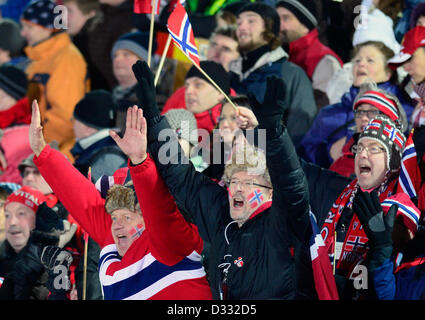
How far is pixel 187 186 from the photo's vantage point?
618cm

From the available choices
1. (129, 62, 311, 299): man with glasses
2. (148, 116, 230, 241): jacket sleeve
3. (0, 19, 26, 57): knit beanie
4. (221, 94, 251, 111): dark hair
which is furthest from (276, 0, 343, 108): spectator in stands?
(0, 19, 26, 57): knit beanie

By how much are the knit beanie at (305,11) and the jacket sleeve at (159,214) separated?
10.8ft

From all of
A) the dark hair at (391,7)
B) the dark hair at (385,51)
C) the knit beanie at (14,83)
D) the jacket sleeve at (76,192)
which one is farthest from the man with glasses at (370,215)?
the knit beanie at (14,83)

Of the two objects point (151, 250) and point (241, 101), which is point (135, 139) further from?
point (241, 101)

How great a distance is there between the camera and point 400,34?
8.39m

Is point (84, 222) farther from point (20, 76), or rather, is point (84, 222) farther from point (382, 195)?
point (20, 76)

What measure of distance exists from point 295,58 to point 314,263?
11.2 feet

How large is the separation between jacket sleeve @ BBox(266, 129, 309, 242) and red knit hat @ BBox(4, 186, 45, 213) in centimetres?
278

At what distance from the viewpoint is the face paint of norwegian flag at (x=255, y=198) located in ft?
19.7

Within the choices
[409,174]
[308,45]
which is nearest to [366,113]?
[409,174]

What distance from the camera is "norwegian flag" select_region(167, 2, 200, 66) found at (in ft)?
21.9

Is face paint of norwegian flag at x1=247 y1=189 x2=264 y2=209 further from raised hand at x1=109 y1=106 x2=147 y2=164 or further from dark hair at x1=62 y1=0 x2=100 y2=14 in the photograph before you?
dark hair at x1=62 y1=0 x2=100 y2=14

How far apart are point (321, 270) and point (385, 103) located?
64.3 inches
